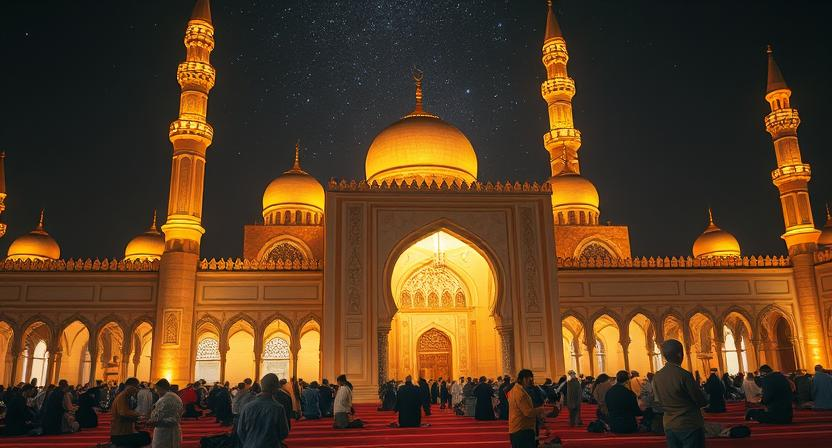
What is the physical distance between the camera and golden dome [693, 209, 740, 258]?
22.9m

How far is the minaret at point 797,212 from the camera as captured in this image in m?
16.5

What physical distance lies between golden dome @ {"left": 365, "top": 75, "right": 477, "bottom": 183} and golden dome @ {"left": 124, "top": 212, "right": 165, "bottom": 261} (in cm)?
815

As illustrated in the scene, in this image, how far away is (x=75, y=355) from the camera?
20031mm

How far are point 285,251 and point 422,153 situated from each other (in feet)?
17.5

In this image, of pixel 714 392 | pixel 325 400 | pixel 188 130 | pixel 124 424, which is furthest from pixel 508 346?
pixel 124 424

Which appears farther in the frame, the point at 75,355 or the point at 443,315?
the point at 75,355

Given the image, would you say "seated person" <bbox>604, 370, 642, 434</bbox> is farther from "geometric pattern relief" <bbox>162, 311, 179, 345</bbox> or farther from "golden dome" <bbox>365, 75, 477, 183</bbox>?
"golden dome" <bbox>365, 75, 477, 183</bbox>

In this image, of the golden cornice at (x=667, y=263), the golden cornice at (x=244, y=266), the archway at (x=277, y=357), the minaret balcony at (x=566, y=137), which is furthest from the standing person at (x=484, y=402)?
the minaret balcony at (x=566, y=137)

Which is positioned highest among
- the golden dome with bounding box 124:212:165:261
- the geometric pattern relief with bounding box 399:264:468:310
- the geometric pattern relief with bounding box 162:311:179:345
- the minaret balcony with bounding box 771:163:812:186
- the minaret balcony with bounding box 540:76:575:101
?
the minaret balcony with bounding box 540:76:575:101

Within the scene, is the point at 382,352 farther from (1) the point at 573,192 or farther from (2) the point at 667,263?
(1) the point at 573,192

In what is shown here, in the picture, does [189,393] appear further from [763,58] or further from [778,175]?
[763,58]

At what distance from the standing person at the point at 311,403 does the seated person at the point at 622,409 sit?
4.67 metres

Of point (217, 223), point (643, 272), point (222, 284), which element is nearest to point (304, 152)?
point (217, 223)

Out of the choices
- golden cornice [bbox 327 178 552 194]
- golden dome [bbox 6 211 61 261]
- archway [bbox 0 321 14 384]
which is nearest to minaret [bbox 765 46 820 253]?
golden cornice [bbox 327 178 552 194]
